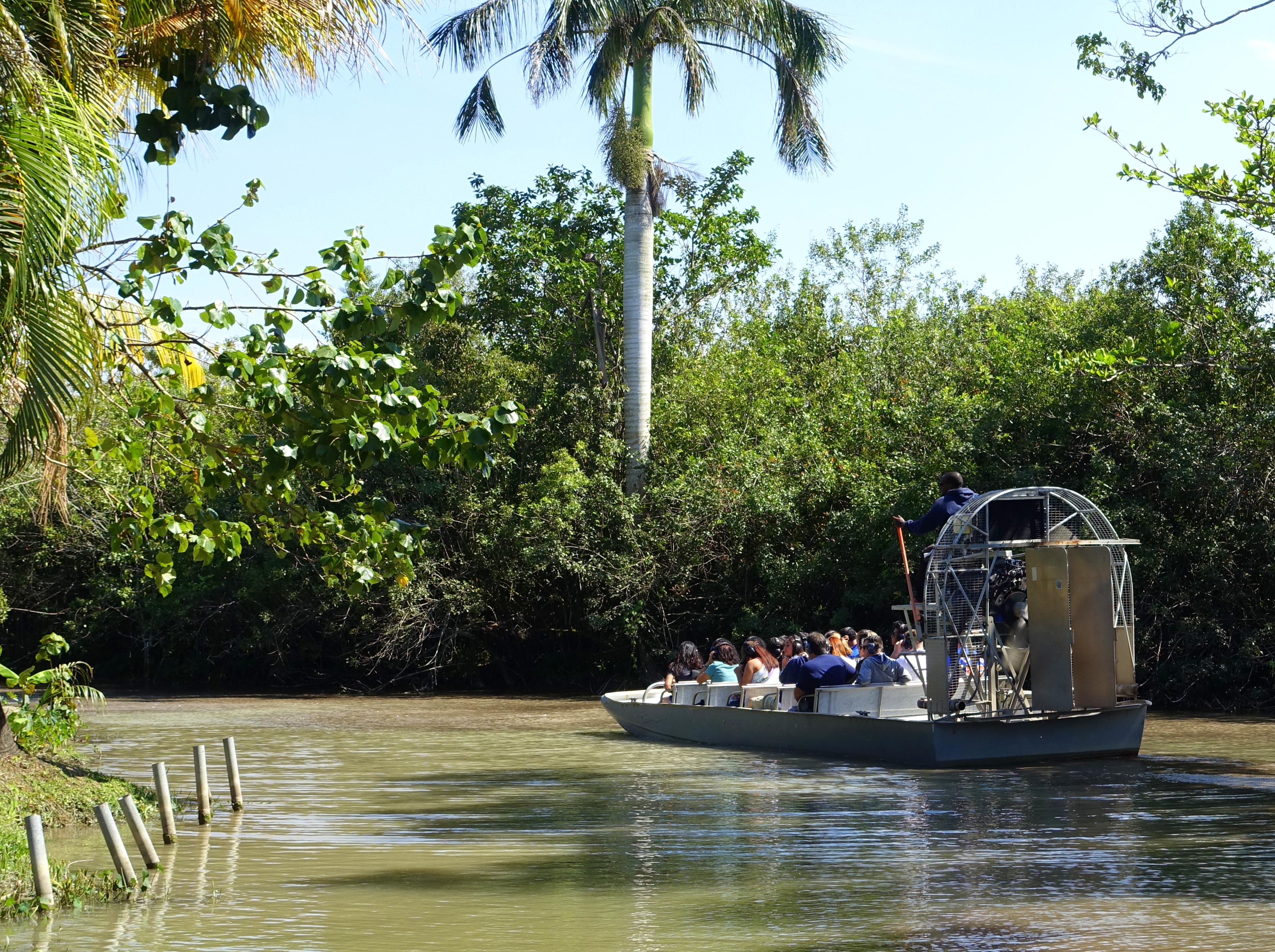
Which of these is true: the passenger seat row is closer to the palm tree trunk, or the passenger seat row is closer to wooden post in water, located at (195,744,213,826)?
wooden post in water, located at (195,744,213,826)

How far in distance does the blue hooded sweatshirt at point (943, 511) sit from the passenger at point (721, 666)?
440 centimetres

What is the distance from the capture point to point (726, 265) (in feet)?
109

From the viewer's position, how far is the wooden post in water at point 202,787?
12.2 m

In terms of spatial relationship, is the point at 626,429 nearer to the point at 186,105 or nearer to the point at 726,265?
the point at 726,265

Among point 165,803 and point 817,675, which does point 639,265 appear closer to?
point 817,675

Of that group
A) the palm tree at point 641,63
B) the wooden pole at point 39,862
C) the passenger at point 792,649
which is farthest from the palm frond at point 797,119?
the wooden pole at point 39,862

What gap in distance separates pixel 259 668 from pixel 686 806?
2236 centimetres

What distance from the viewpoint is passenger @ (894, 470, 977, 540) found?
1588 centimetres

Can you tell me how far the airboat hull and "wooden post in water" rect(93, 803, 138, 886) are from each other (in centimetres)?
899

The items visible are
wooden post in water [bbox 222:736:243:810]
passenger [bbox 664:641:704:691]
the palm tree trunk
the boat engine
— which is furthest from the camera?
the palm tree trunk

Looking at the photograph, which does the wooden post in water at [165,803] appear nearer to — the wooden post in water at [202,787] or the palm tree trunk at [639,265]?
the wooden post in water at [202,787]

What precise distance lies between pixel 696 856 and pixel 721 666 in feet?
28.8

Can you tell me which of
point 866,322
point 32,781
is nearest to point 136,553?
point 32,781

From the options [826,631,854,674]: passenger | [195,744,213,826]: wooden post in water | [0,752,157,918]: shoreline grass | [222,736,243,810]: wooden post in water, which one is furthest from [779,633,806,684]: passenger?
[0,752,157,918]: shoreline grass
